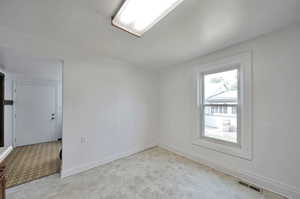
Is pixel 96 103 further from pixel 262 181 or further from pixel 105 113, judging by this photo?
pixel 262 181

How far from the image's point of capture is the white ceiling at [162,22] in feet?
4.25

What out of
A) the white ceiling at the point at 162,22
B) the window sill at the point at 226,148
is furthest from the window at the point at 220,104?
the white ceiling at the point at 162,22

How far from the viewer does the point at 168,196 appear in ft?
5.41

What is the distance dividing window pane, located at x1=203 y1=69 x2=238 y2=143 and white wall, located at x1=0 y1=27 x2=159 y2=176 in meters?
1.55

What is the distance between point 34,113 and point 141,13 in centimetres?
454

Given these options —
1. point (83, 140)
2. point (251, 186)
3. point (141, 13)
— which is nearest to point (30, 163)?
point (83, 140)

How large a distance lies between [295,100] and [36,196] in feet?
12.2

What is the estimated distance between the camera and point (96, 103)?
249cm


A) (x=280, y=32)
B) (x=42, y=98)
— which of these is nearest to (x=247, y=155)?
(x=280, y=32)

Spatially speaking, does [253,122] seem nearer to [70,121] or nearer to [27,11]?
[70,121]

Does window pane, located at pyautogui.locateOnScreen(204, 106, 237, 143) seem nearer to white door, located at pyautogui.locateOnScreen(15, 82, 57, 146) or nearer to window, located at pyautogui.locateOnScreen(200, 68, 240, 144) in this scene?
window, located at pyautogui.locateOnScreen(200, 68, 240, 144)

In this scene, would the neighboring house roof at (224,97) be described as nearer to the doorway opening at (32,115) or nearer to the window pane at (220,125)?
the window pane at (220,125)

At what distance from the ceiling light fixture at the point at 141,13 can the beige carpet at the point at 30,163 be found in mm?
2818

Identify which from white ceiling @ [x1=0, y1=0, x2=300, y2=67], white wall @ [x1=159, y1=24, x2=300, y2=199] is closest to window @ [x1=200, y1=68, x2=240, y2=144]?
white wall @ [x1=159, y1=24, x2=300, y2=199]
